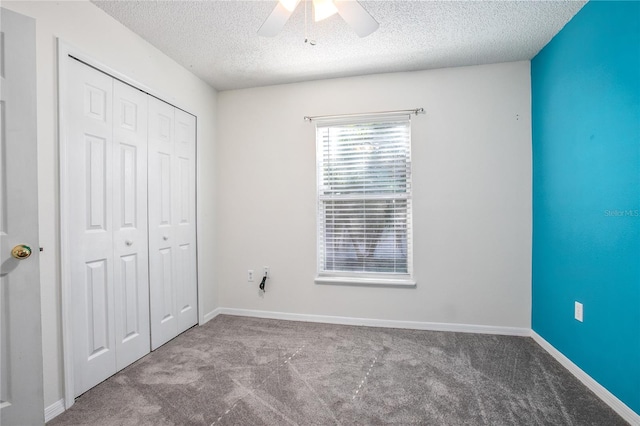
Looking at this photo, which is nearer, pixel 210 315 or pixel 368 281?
pixel 368 281

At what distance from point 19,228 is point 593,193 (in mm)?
3170

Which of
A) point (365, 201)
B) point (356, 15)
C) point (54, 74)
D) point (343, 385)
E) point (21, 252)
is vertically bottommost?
point (343, 385)

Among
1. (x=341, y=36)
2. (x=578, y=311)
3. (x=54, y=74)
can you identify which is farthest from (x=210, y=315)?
(x=578, y=311)

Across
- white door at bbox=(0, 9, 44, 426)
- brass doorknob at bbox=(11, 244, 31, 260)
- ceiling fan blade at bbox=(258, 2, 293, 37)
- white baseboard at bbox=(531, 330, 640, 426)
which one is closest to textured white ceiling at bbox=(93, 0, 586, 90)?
ceiling fan blade at bbox=(258, 2, 293, 37)

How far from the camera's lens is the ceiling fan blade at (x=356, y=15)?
1.53 meters

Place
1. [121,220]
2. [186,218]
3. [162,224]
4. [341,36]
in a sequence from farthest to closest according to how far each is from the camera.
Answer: [186,218], [162,224], [341,36], [121,220]

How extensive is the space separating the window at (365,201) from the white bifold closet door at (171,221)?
1260 millimetres

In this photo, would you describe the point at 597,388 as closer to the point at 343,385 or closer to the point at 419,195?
the point at 343,385

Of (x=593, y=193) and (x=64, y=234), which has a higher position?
(x=593, y=193)

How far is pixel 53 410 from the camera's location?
1.70m

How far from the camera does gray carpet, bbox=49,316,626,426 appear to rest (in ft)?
5.56

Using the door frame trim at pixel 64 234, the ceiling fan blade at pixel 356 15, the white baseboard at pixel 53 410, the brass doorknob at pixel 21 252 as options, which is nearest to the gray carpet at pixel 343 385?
the white baseboard at pixel 53 410

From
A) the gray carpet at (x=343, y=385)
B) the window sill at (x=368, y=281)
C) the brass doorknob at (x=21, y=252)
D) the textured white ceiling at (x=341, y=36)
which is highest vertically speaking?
the textured white ceiling at (x=341, y=36)

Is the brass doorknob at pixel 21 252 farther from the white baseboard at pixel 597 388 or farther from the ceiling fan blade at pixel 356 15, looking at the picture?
the white baseboard at pixel 597 388
